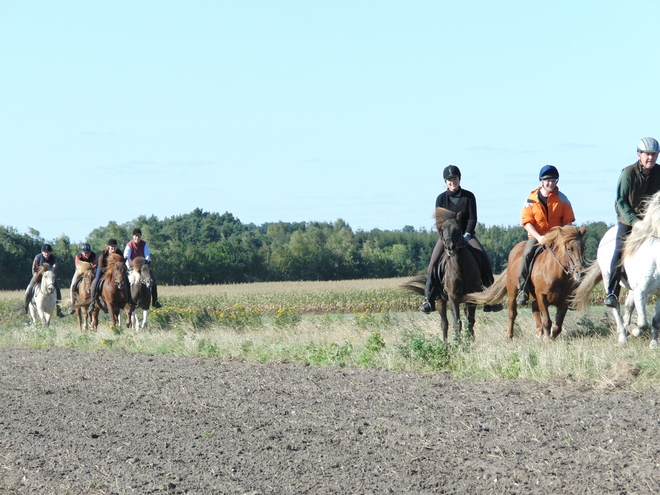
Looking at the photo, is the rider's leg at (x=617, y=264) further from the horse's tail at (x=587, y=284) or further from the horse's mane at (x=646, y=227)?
the horse's tail at (x=587, y=284)

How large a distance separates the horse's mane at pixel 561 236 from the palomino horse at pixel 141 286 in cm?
1065

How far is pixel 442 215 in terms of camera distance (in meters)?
12.4

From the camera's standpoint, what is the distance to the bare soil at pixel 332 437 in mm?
5621

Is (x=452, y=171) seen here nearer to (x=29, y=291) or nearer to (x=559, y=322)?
(x=559, y=322)

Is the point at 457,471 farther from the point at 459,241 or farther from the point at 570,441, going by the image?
the point at 459,241

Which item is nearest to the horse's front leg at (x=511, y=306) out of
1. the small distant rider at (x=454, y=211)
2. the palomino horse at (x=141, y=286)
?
the small distant rider at (x=454, y=211)

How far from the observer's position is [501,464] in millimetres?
5785

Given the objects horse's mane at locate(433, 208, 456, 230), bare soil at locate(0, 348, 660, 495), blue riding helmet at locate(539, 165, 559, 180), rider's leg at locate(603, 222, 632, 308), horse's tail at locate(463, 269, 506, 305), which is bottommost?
bare soil at locate(0, 348, 660, 495)

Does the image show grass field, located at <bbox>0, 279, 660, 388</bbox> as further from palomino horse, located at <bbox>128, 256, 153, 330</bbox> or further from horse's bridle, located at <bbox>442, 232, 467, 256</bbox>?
horse's bridle, located at <bbox>442, 232, 467, 256</bbox>

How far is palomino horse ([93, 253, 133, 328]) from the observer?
762 inches

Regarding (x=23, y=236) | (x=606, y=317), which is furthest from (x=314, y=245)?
(x=606, y=317)

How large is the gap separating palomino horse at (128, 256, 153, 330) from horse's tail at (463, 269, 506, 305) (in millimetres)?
9506

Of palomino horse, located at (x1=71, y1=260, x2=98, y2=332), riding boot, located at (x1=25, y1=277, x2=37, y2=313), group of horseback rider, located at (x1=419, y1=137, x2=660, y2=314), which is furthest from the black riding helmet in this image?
riding boot, located at (x1=25, y1=277, x2=37, y2=313)

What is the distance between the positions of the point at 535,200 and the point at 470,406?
5846mm
